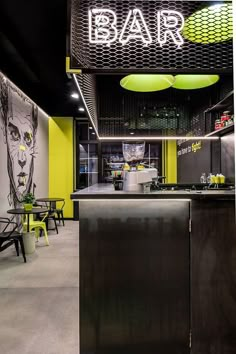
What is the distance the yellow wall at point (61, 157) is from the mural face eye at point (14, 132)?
2.72m

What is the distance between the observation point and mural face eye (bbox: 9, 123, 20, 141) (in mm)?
5883

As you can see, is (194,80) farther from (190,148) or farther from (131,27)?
(190,148)

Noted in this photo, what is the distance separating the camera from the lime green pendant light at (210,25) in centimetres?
195

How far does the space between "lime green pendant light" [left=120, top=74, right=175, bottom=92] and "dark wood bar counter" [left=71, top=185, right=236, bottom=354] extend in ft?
5.21

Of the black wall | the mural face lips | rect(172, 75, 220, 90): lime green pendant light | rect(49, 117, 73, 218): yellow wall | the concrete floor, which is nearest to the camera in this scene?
the concrete floor

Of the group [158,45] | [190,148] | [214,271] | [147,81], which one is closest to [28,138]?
[190,148]

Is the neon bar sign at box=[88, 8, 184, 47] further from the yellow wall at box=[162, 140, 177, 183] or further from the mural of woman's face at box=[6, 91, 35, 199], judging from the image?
the yellow wall at box=[162, 140, 177, 183]

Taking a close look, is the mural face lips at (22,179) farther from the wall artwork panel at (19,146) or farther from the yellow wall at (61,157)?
the yellow wall at (61,157)

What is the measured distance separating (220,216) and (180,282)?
0.59 meters

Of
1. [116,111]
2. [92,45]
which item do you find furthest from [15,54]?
[92,45]

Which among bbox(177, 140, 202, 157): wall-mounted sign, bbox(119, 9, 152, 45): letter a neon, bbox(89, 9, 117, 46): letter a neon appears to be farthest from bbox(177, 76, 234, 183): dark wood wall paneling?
bbox(89, 9, 117, 46): letter a neon

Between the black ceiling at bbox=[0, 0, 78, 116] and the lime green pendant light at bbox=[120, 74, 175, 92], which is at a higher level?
the black ceiling at bbox=[0, 0, 78, 116]

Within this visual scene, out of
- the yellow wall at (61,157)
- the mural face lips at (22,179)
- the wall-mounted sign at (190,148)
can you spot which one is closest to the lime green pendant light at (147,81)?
the wall-mounted sign at (190,148)

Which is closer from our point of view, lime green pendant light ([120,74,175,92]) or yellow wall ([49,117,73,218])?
lime green pendant light ([120,74,175,92])
